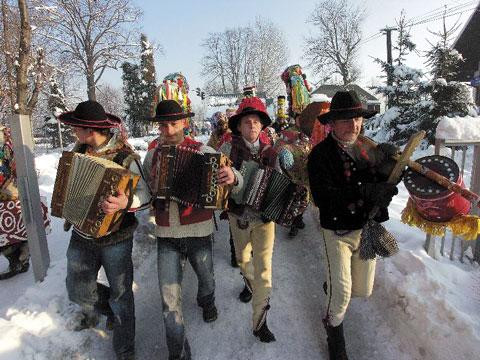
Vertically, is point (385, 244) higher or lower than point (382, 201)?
lower

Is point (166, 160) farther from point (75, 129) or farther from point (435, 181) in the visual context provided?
point (435, 181)

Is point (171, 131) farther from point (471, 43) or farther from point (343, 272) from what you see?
point (471, 43)

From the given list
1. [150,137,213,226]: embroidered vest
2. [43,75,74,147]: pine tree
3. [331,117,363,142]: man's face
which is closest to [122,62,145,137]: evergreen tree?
[43,75,74,147]: pine tree

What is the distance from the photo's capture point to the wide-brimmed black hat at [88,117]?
2705 millimetres

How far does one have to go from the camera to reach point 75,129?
281cm

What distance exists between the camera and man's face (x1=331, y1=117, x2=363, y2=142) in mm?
2748

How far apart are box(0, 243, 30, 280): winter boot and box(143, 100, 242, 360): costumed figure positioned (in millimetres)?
2741

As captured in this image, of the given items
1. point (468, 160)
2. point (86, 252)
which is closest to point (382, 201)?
point (86, 252)

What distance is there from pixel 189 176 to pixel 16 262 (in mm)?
3356

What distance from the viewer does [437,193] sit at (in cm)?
243

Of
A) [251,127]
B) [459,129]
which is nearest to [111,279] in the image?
[251,127]

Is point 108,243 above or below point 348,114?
below

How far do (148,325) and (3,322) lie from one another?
4.18ft

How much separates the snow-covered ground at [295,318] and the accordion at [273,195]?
47.2 inches
